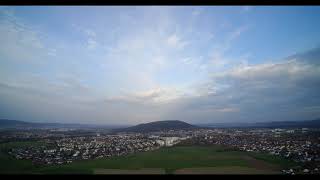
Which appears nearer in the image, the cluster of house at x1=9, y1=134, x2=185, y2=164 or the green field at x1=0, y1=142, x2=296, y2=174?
the green field at x1=0, y1=142, x2=296, y2=174

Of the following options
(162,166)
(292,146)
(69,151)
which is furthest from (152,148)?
(162,166)

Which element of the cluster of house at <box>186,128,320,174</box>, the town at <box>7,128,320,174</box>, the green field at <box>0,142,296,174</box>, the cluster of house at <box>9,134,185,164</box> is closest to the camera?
the green field at <box>0,142,296,174</box>

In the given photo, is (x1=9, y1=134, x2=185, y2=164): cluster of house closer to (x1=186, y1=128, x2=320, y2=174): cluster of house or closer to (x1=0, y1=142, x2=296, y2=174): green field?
(x1=0, y1=142, x2=296, y2=174): green field

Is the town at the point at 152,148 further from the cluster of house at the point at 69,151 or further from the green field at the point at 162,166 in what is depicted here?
the green field at the point at 162,166

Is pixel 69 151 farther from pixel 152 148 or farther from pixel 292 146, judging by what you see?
pixel 292 146

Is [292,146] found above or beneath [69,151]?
above

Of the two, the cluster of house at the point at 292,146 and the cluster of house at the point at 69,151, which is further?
the cluster of house at the point at 69,151

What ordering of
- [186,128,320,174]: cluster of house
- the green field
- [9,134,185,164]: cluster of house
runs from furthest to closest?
[9,134,185,164]: cluster of house, [186,128,320,174]: cluster of house, the green field

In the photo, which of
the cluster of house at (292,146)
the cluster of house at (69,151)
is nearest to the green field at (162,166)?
the cluster of house at (292,146)

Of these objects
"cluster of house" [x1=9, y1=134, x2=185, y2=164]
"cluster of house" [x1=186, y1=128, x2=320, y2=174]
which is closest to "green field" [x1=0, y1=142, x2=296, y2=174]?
"cluster of house" [x1=186, y1=128, x2=320, y2=174]

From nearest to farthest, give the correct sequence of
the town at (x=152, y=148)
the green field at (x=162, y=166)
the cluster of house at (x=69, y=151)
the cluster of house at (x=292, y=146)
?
the green field at (x=162, y=166)
the cluster of house at (x=292, y=146)
the town at (x=152, y=148)
the cluster of house at (x=69, y=151)

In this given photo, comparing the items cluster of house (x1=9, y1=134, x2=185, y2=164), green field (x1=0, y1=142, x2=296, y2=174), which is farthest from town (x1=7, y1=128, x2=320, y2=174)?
green field (x1=0, y1=142, x2=296, y2=174)

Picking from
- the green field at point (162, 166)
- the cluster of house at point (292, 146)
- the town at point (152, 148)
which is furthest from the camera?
the town at point (152, 148)
